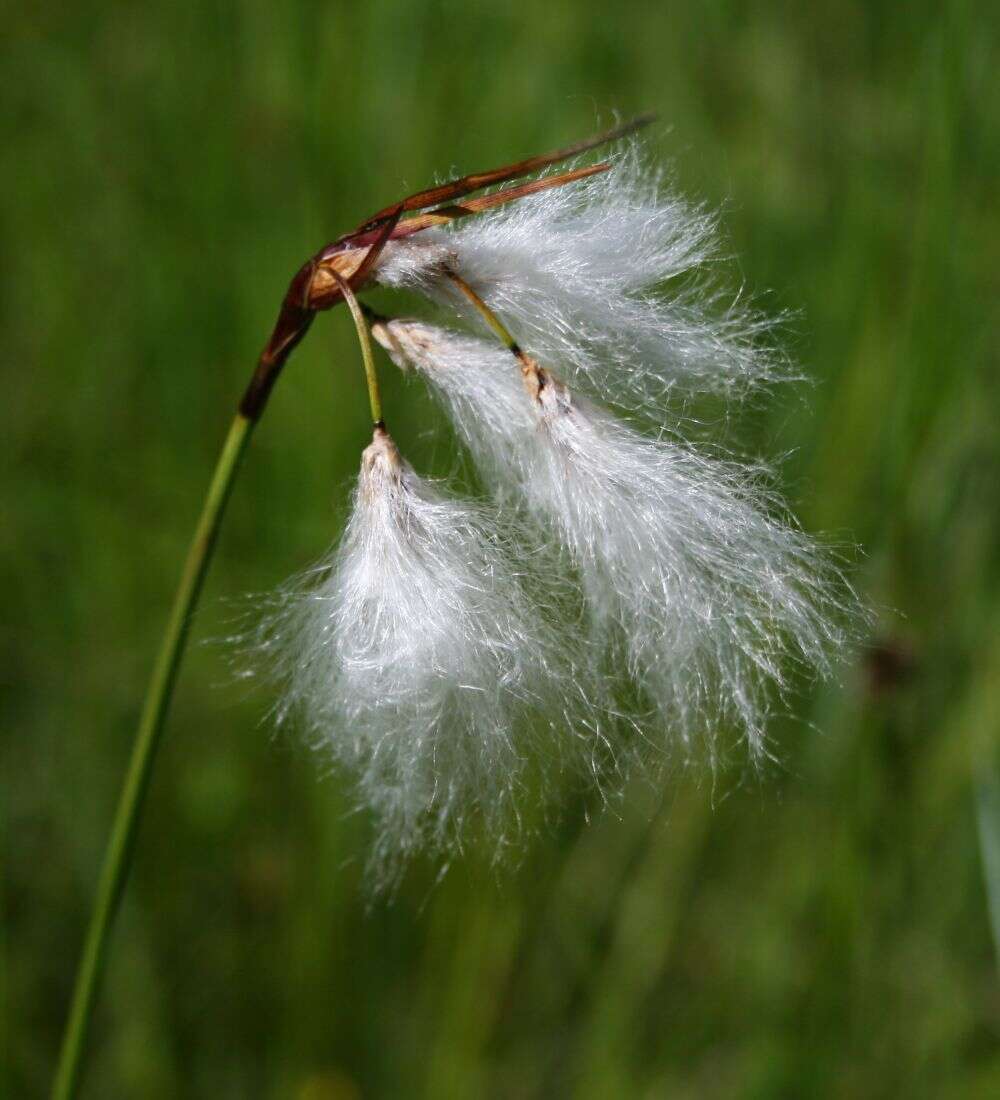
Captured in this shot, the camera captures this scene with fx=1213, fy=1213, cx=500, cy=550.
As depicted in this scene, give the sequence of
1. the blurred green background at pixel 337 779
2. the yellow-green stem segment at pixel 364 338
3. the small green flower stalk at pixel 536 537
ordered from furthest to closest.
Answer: the blurred green background at pixel 337 779, the small green flower stalk at pixel 536 537, the yellow-green stem segment at pixel 364 338

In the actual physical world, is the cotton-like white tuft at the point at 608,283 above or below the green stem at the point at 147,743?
above

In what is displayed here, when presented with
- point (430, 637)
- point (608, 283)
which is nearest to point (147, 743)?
point (430, 637)

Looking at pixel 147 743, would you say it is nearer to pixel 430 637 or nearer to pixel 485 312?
pixel 430 637

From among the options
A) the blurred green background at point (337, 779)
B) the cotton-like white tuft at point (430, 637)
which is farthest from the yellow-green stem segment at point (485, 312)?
the blurred green background at point (337, 779)

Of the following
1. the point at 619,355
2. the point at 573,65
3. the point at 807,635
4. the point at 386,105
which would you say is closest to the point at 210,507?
the point at 619,355

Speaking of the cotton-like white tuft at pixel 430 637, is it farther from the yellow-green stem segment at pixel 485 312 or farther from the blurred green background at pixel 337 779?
the blurred green background at pixel 337 779

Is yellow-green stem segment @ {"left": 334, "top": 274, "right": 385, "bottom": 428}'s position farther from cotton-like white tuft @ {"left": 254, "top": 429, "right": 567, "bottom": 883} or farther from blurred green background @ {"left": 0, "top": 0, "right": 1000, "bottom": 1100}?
blurred green background @ {"left": 0, "top": 0, "right": 1000, "bottom": 1100}

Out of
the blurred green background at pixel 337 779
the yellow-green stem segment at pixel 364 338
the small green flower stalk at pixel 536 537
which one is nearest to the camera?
the yellow-green stem segment at pixel 364 338

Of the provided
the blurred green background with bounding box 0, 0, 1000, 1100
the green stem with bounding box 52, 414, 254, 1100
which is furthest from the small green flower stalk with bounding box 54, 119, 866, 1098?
the blurred green background with bounding box 0, 0, 1000, 1100
